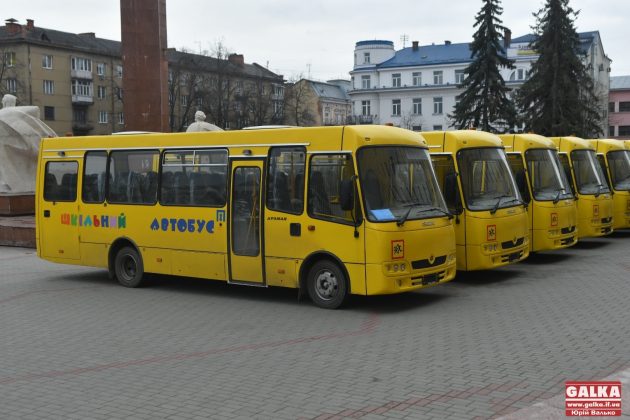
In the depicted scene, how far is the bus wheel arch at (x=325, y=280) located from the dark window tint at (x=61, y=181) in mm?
5504

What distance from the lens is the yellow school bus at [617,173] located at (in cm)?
2133

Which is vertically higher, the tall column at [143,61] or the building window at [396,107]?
the building window at [396,107]

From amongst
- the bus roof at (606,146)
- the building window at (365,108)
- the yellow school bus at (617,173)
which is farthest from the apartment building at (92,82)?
the yellow school bus at (617,173)

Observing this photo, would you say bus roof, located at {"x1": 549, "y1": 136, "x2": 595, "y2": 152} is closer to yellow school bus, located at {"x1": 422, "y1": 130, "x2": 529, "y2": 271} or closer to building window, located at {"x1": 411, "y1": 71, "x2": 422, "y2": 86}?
yellow school bus, located at {"x1": 422, "y1": 130, "x2": 529, "y2": 271}

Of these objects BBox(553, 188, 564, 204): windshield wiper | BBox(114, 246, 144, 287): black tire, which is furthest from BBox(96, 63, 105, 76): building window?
BBox(553, 188, 564, 204): windshield wiper

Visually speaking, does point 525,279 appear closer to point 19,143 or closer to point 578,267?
point 578,267

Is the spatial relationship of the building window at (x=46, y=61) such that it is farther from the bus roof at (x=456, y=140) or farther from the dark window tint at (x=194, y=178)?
the bus roof at (x=456, y=140)

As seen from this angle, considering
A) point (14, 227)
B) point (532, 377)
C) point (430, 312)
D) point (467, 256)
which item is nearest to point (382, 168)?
point (430, 312)

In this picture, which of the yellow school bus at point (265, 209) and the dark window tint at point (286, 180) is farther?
the dark window tint at point (286, 180)

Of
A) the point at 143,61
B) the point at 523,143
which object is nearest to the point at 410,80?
the point at 143,61

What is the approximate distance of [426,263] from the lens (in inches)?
448

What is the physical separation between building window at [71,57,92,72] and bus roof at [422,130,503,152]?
81.8 meters

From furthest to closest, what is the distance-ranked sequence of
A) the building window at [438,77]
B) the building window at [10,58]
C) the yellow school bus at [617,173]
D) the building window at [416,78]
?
the building window at [416,78] < the building window at [438,77] < the building window at [10,58] < the yellow school bus at [617,173]

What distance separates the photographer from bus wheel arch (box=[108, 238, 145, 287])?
14.0 m
